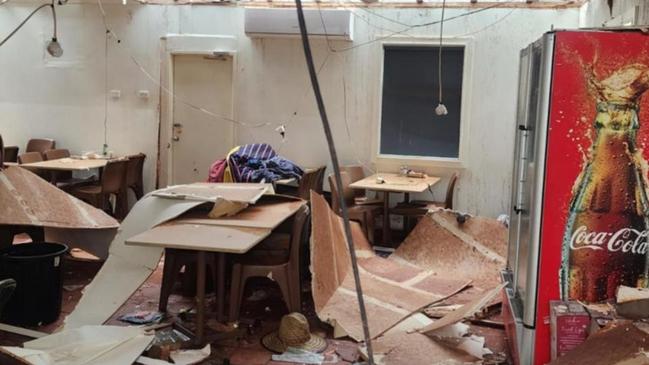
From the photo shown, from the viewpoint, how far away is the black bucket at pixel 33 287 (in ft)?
12.4

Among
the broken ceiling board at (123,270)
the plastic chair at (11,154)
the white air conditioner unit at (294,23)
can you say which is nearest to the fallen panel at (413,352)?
the broken ceiling board at (123,270)

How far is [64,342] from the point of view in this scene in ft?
10.7

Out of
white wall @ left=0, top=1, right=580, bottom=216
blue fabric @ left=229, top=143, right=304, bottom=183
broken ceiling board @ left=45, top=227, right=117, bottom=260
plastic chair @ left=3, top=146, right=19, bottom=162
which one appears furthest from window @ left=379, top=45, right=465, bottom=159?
plastic chair @ left=3, top=146, right=19, bottom=162

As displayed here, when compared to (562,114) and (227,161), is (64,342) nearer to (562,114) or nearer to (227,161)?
(562,114)

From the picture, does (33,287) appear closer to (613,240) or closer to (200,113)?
(613,240)

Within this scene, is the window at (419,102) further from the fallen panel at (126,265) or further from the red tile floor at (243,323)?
the fallen panel at (126,265)

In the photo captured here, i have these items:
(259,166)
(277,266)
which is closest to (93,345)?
(277,266)

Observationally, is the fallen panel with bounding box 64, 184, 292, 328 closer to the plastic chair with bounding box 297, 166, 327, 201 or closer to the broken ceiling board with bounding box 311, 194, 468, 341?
the broken ceiling board with bounding box 311, 194, 468, 341

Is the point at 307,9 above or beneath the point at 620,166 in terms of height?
above

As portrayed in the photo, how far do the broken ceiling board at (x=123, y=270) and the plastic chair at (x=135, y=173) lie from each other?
2.87 metres

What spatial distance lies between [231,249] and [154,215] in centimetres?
99

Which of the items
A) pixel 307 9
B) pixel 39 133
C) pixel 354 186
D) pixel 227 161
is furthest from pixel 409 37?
pixel 39 133

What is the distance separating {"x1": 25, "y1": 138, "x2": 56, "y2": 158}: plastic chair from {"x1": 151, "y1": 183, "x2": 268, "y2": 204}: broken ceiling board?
12.7ft

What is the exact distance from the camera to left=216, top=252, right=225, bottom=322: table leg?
3844 mm
